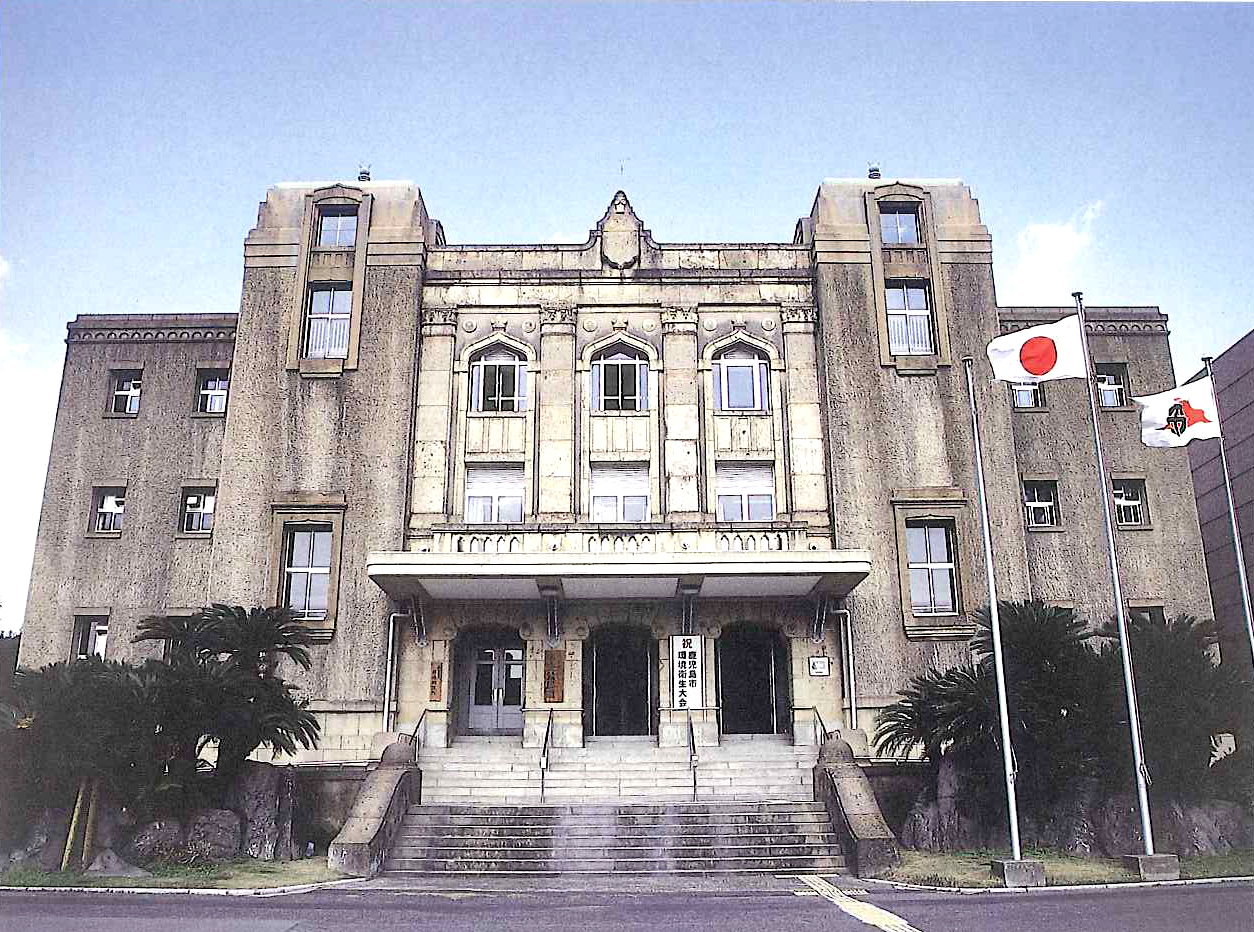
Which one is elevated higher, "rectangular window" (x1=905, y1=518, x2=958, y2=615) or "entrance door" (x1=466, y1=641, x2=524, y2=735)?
"rectangular window" (x1=905, y1=518, x2=958, y2=615)

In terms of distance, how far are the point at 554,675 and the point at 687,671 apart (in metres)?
2.63

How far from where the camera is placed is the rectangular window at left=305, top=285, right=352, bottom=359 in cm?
2489

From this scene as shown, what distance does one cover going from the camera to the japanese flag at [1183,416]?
701 inches

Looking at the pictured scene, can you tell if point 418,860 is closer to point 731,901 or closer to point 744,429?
point 731,901

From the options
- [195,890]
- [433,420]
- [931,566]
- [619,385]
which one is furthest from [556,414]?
[195,890]

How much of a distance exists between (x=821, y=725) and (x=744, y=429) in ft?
21.5

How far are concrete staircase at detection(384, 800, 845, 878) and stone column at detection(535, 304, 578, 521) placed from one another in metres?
7.29

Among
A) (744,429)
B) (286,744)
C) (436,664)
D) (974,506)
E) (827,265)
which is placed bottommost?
(286,744)

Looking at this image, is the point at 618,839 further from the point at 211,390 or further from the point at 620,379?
the point at 211,390

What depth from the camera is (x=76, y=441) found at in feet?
86.0

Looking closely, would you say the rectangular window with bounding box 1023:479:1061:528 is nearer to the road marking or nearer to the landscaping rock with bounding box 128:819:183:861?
the road marking

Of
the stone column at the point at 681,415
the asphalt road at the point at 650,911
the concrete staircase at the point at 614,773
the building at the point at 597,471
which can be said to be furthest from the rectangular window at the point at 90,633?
the stone column at the point at 681,415

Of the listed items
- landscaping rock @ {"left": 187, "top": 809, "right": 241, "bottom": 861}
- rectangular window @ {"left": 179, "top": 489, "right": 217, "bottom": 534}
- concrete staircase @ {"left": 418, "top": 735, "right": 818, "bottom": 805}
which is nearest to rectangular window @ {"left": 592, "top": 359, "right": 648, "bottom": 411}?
concrete staircase @ {"left": 418, "top": 735, "right": 818, "bottom": 805}

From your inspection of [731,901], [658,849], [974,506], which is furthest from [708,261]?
[731,901]
